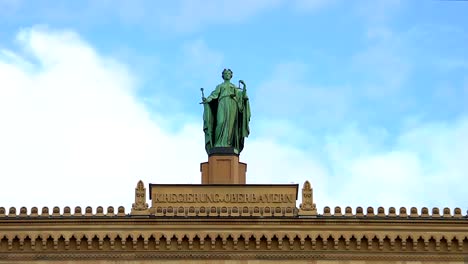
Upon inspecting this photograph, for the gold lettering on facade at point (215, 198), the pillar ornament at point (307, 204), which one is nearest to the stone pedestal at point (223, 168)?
the gold lettering on facade at point (215, 198)

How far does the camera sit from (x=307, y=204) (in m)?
46.0

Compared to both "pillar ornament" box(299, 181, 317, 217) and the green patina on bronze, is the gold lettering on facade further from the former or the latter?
the green patina on bronze

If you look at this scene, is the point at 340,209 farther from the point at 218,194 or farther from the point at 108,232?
the point at 108,232

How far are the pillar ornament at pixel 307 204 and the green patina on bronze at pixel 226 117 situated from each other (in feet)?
12.5

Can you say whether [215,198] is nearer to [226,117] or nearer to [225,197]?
[225,197]

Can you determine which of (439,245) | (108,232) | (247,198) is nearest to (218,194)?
(247,198)

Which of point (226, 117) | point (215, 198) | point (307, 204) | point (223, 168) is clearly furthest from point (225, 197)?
point (226, 117)

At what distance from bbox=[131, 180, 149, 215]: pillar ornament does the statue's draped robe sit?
13.0 ft

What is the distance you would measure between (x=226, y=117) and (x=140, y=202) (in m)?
5.23

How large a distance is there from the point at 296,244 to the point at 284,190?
2.42 m

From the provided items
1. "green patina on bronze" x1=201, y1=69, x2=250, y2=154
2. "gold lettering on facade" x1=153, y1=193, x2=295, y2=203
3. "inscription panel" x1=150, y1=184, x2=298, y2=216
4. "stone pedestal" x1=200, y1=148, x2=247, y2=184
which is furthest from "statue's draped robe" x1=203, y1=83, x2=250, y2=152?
"gold lettering on facade" x1=153, y1=193, x2=295, y2=203

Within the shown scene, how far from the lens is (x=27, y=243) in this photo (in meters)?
45.3

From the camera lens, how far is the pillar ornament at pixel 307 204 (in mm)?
45750

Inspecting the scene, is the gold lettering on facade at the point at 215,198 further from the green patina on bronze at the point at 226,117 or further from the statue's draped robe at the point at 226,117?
the statue's draped robe at the point at 226,117
